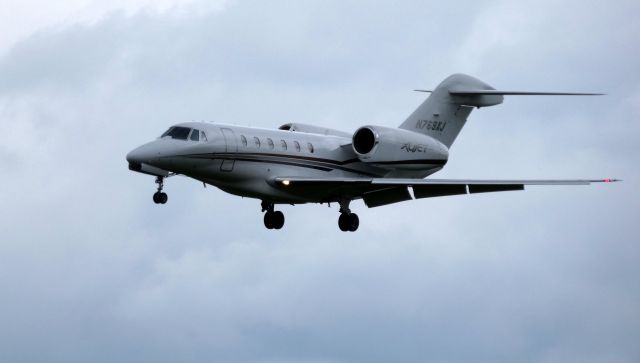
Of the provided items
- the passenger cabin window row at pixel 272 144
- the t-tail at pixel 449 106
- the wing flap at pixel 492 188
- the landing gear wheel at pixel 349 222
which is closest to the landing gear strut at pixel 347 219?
the landing gear wheel at pixel 349 222

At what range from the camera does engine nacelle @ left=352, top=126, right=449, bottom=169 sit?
142ft

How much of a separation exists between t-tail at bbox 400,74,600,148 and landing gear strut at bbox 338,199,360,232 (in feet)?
14.5

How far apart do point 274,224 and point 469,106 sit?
8.17 m

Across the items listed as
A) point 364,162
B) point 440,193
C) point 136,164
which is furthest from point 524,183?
point 136,164

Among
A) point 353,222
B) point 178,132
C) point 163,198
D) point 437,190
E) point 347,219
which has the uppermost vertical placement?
point 178,132

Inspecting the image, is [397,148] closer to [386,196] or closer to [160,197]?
[386,196]

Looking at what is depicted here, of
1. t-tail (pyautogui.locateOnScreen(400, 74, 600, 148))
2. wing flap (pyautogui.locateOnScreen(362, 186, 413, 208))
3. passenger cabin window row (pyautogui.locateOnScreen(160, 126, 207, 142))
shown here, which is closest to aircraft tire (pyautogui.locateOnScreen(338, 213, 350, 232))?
wing flap (pyautogui.locateOnScreen(362, 186, 413, 208))

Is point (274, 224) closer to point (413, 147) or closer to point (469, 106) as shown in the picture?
point (413, 147)

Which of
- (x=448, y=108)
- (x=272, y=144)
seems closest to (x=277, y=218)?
(x=272, y=144)

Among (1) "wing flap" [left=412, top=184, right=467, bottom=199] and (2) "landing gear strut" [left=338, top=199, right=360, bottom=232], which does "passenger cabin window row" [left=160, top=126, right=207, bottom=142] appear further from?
(1) "wing flap" [left=412, top=184, right=467, bottom=199]

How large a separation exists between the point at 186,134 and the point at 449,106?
10654 millimetres

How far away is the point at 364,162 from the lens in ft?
144

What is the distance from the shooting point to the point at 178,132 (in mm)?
39844

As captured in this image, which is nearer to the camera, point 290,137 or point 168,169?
point 168,169
